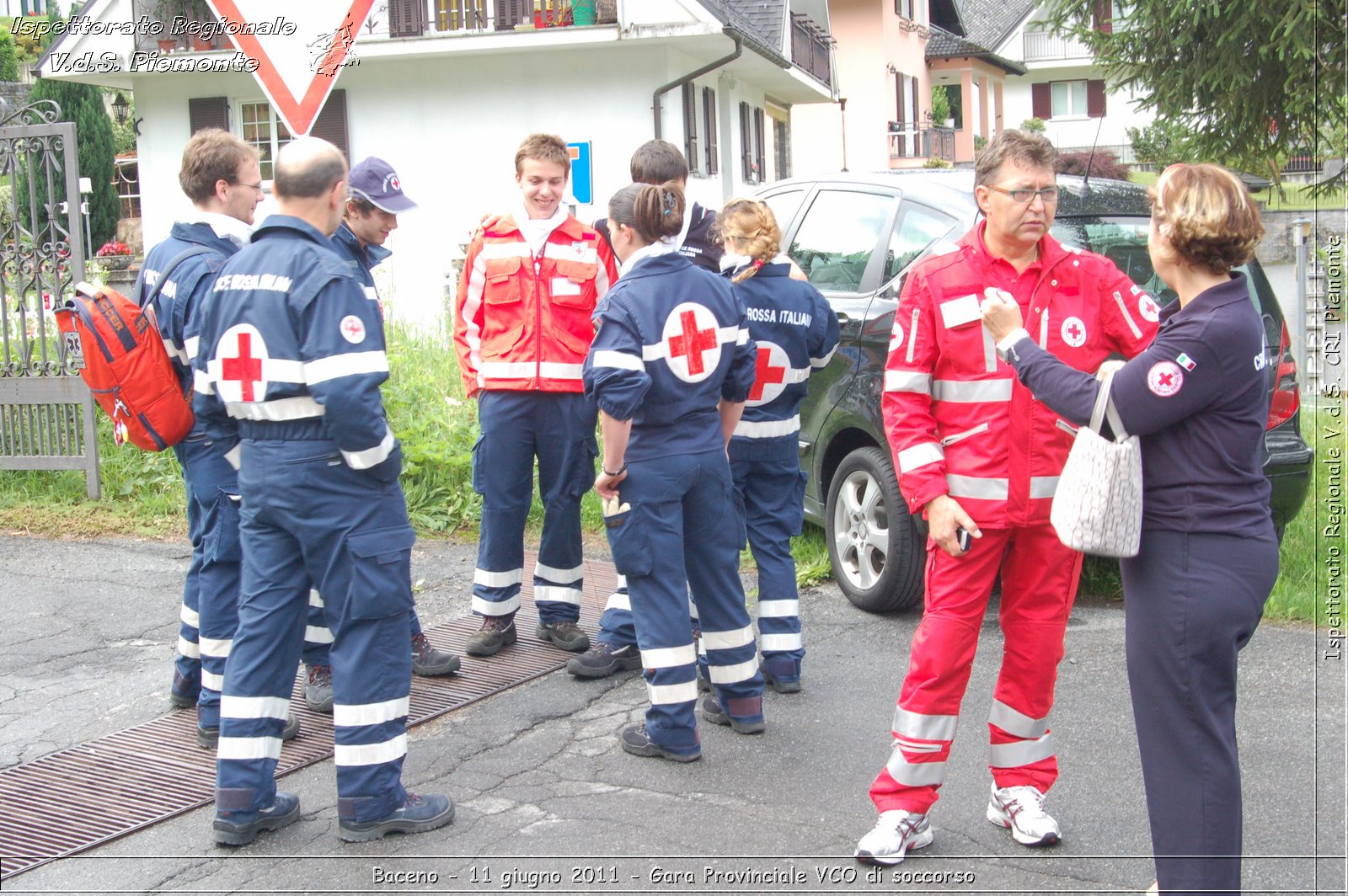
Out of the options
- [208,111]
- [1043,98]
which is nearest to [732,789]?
[208,111]

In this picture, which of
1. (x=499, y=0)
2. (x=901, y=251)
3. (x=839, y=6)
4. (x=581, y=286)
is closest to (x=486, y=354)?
(x=581, y=286)

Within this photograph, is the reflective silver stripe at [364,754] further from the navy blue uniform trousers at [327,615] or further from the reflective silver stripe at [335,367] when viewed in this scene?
the reflective silver stripe at [335,367]

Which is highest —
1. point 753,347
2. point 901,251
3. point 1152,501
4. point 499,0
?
point 499,0

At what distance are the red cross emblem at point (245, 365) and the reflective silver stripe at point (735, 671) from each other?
6.49ft

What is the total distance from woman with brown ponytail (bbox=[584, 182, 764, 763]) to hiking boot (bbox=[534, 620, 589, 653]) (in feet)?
4.05

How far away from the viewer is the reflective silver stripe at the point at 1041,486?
3.78 m

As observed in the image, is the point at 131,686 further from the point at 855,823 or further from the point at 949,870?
the point at 949,870

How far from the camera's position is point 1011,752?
396 centimetres

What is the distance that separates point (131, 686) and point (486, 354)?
2.11 meters

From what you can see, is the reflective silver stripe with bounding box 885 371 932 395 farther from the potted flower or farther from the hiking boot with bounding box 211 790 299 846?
the potted flower

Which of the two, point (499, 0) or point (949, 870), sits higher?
point (499, 0)

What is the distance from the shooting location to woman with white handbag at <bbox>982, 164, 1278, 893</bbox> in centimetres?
309

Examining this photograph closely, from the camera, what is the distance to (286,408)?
3.93 m

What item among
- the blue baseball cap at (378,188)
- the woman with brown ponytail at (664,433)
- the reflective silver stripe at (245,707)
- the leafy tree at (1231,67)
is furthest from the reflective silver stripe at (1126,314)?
the leafy tree at (1231,67)
